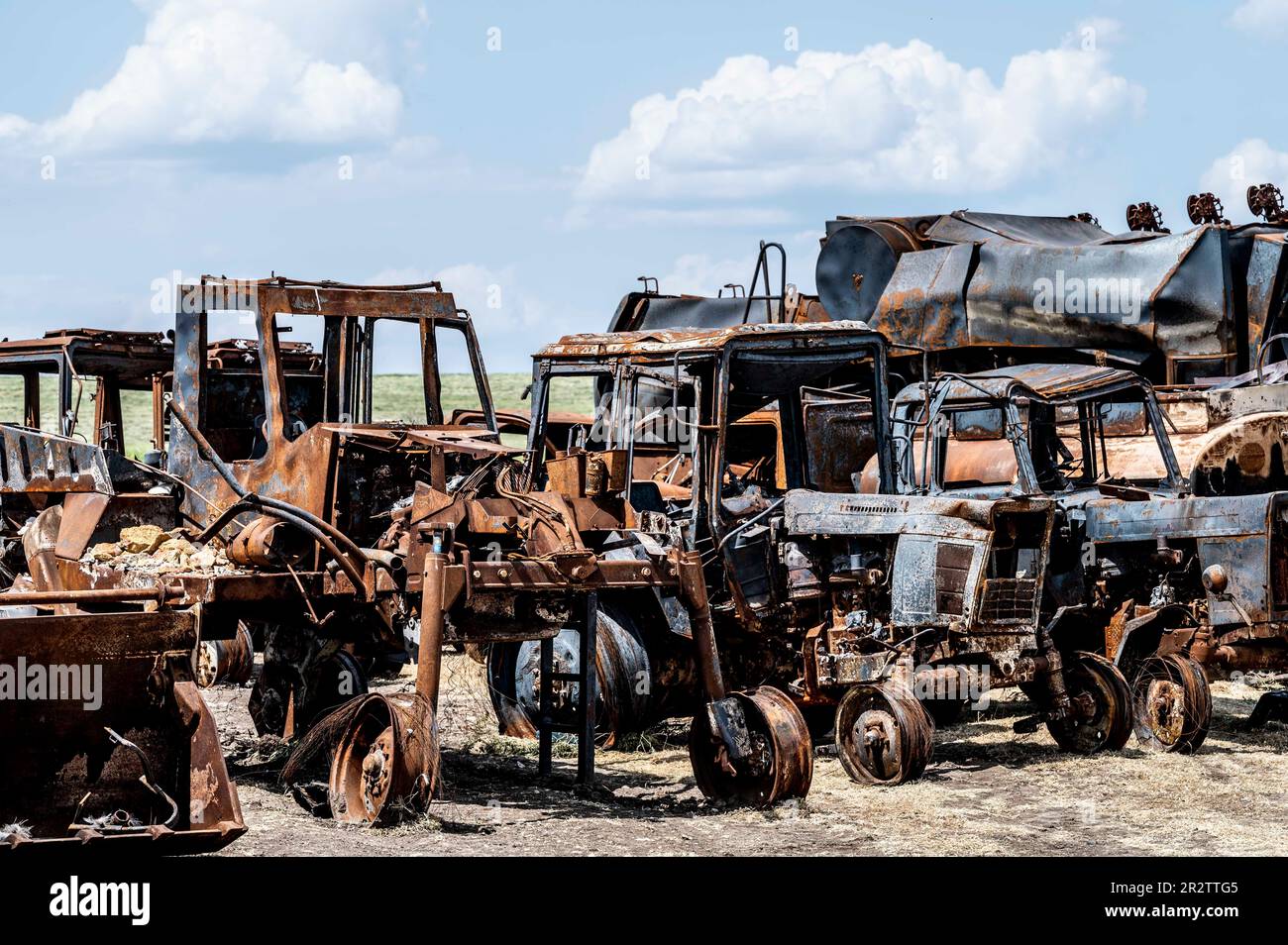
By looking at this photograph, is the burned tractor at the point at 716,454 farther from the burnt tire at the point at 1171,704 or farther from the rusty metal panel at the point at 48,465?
the rusty metal panel at the point at 48,465

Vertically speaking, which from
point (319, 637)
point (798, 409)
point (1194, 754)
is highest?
point (798, 409)

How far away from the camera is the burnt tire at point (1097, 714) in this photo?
11344 mm

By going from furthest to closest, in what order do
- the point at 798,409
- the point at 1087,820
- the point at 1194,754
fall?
the point at 798,409, the point at 1194,754, the point at 1087,820

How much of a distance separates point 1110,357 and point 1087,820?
9.39 m

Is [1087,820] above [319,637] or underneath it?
underneath

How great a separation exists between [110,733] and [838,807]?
14.1ft

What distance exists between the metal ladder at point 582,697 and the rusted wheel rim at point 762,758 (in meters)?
0.67

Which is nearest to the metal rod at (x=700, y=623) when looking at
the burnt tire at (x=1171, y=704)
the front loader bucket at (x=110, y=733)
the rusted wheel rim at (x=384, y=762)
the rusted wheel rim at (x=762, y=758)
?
the rusted wheel rim at (x=762, y=758)

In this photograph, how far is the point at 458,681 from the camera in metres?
14.7

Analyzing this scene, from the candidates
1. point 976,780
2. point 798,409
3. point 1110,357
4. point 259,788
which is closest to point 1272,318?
point 1110,357

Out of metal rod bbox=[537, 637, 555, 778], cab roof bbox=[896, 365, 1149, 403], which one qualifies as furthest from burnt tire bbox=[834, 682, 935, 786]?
cab roof bbox=[896, 365, 1149, 403]

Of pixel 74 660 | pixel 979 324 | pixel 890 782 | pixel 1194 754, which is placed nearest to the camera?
pixel 74 660

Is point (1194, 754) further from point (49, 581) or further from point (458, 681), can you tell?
point (49, 581)

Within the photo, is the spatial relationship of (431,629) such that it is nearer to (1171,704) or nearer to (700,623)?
(700,623)
